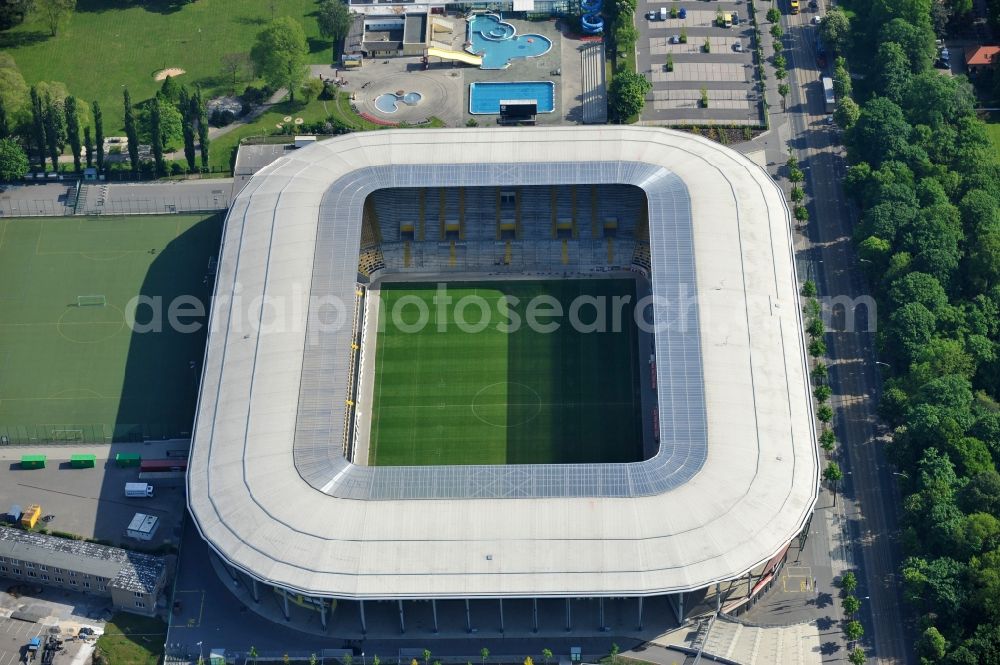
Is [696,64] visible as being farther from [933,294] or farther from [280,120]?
[280,120]

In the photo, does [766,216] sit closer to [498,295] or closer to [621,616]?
[498,295]

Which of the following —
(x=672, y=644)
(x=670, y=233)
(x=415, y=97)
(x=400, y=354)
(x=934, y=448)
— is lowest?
(x=672, y=644)

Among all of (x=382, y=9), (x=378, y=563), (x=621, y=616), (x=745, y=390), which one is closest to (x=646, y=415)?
(x=745, y=390)

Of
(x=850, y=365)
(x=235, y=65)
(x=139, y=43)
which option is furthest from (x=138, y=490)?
(x=139, y=43)

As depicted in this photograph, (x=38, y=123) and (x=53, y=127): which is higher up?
→ (x=38, y=123)

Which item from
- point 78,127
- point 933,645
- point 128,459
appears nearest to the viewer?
point 933,645

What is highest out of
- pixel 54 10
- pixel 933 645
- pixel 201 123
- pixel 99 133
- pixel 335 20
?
pixel 54 10

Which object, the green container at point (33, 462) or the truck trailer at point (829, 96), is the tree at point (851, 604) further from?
the green container at point (33, 462)
